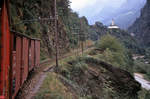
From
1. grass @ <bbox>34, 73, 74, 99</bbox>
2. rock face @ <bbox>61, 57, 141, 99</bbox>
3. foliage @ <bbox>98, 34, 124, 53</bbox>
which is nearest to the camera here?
grass @ <bbox>34, 73, 74, 99</bbox>

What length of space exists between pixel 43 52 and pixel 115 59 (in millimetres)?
16113

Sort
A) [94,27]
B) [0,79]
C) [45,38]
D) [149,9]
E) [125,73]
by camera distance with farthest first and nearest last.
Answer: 1. [149,9]
2. [94,27]
3. [45,38]
4. [125,73]
5. [0,79]

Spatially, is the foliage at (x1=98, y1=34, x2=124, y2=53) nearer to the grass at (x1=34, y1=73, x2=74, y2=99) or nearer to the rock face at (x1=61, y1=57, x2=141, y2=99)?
the rock face at (x1=61, y1=57, x2=141, y2=99)

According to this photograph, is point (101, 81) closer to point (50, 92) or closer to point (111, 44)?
point (50, 92)

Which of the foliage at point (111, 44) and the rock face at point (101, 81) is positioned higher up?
the foliage at point (111, 44)

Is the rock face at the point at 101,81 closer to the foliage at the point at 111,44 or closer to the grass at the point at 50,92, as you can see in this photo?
→ the grass at the point at 50,92

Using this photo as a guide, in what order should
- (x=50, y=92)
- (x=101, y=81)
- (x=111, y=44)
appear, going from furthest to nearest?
(x=111, y=44), (x=101, y=81), (x=50, y=92)

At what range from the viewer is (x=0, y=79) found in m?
3.47

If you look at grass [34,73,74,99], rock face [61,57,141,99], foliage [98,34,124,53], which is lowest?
rock face [61,57,141,99]

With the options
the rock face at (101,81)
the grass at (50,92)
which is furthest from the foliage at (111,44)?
the grass at (50,92)

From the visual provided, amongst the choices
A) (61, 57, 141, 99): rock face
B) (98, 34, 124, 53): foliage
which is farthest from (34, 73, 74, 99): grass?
(98, 34, 124, 53): foliage

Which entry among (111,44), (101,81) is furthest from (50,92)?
(111,44)

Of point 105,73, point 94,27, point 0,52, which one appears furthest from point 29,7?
point 94,27

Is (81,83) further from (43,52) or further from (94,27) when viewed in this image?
(94,27)
